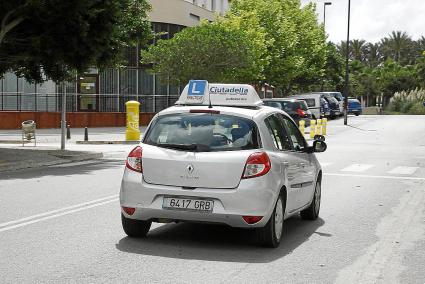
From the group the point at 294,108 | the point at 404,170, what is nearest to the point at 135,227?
the point at 404,170

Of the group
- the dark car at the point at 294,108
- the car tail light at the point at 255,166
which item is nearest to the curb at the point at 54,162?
the car tail light at the point at 255,166

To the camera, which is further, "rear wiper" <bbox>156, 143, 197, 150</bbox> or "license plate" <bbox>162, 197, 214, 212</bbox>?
"rear wiper" <bbox>156, 143, 197, 150</bbox>

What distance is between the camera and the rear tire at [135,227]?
7969 mm

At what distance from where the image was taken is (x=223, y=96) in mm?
8305

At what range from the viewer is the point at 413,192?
13406 millimetres

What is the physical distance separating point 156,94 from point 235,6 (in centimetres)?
1010

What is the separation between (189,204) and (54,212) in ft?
10.3

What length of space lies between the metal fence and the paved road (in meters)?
28.9

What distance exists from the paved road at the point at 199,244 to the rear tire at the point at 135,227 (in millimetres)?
96

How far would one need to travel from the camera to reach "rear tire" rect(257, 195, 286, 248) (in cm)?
757

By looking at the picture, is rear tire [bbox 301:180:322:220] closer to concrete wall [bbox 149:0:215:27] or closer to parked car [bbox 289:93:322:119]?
parked car [bbox 289:93:322:119]

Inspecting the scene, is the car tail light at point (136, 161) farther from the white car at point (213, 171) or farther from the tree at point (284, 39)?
the tree at point (284, 39)

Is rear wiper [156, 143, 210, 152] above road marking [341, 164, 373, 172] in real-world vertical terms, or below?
above

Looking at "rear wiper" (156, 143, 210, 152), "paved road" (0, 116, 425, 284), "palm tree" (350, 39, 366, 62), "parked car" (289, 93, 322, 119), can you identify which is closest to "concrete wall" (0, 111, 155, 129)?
"parked car" (289, 93, 322, 119)
